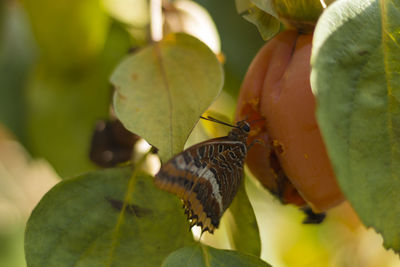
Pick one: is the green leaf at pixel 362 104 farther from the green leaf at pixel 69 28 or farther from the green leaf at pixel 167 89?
the green leaf at pixel 69 28

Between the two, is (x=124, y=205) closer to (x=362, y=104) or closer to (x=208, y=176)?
(x=208, y=176)

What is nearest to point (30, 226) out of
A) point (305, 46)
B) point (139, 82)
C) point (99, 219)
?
point (99, 219)

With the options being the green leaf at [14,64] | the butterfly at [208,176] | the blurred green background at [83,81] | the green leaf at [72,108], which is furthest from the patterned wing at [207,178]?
the green leaf at [14,64]

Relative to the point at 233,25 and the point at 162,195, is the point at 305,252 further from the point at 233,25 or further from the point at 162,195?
the point at 162,195

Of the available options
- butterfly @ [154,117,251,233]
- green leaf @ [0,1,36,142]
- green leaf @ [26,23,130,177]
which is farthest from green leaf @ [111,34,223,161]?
green leaf @ [0,1,36,142]

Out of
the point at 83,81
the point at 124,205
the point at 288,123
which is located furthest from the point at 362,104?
the point at 83,81

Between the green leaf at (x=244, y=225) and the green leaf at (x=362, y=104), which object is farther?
the green leaf at (x=244, y=225)
